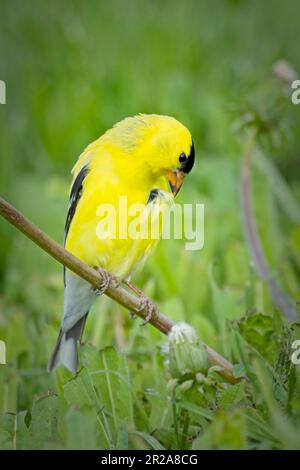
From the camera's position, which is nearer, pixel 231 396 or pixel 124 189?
pixel 231 396

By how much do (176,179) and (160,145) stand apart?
0.21 ft

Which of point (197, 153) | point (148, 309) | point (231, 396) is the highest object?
point (197, 153)

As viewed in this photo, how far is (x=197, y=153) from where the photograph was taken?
→ 2.92 meters

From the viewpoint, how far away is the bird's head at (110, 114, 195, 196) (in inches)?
59.8

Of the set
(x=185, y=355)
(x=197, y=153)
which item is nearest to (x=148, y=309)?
(x=185, y=355)

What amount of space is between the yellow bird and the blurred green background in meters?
0.20

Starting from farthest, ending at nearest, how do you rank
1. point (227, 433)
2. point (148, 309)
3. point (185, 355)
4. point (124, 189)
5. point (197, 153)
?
point (197, 153) → point (124, 189) → point (148, 309) → point (185, 355) → point (227, 433)

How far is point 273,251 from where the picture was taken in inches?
89.4

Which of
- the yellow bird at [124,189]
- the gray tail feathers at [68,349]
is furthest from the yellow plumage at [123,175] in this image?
the gray tail feathers at [68,349]

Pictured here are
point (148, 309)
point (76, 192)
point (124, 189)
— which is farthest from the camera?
point (76, 192)

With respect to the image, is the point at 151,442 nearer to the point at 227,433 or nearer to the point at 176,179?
the point at 227,433

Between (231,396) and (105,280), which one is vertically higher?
(105,280)
